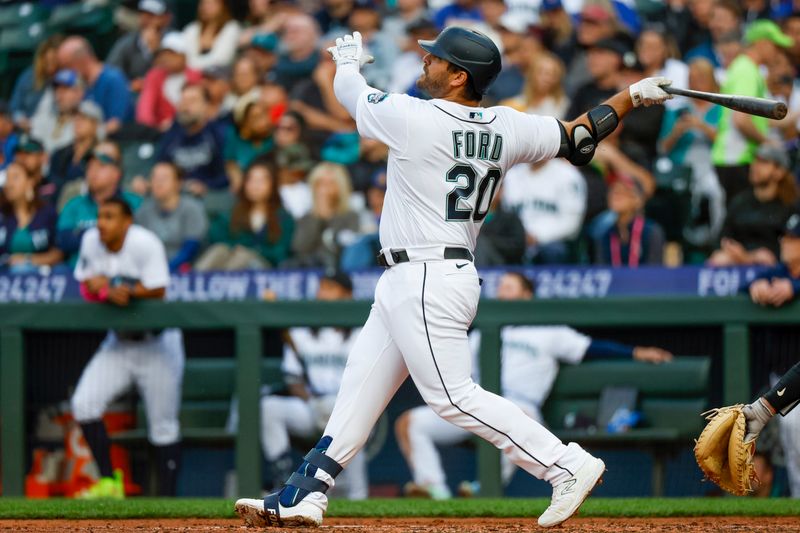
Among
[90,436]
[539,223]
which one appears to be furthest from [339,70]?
[539,223]

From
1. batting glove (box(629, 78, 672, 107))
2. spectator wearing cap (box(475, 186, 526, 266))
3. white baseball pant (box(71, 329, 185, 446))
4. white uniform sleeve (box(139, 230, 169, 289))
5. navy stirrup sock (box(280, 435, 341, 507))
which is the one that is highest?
batting glove (box(629, 78, 672, 107))

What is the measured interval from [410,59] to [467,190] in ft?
18.2

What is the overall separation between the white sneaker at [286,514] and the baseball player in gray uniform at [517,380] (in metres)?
2.32

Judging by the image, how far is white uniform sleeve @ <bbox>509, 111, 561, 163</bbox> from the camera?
469 cm

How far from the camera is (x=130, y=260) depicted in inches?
295

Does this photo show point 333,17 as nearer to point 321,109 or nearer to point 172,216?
point 321,109

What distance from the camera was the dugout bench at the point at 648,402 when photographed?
677cm

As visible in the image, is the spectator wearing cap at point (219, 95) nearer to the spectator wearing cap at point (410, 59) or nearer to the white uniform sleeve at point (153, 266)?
the spectator wearing cap at point (410, 59)

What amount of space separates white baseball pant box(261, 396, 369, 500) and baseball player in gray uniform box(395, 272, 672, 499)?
0.89ft

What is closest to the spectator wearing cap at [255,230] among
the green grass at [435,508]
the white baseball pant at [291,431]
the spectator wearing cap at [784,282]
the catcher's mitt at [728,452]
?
the white baseball pant at [291,431]

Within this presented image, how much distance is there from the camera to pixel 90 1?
38.3ft

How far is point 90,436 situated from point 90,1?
5633 millimetres

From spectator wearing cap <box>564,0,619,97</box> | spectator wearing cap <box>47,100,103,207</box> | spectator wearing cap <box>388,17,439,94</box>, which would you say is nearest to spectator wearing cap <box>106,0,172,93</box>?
spectator wearing cap <box>47,100,103,207</box>

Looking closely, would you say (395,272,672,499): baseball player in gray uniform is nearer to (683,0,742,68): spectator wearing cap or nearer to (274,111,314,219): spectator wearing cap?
(274,111,314,219): spectator wearing cap
